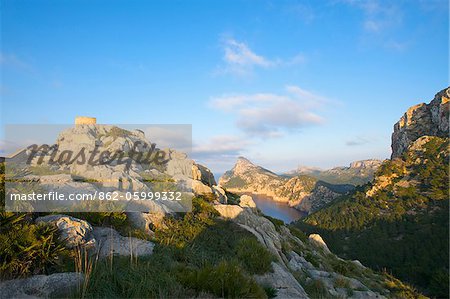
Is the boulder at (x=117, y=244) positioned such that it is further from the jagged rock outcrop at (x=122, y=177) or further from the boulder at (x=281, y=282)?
the boulder at (x=281, y=282)

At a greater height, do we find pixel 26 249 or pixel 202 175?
pixel 26 249

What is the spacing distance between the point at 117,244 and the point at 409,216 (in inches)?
2490

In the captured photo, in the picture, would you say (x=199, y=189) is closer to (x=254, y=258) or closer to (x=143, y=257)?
(x=254, y=258)

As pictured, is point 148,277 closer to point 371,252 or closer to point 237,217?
point 237,217

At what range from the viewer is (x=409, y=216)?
56.8 m

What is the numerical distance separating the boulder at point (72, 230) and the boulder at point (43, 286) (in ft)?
5.90

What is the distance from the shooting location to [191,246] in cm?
1068

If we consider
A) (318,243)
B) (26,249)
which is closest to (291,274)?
(26,249)

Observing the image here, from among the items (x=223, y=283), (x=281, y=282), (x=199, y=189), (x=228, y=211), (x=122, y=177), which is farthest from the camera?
(x=199, y=189)

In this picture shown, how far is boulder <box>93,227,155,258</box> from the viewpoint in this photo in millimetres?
8852

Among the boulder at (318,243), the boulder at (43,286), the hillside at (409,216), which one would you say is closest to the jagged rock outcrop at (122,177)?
the boulder at (43,286)

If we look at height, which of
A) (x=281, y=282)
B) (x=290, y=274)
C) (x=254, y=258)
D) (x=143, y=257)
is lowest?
(x=290, y=274)

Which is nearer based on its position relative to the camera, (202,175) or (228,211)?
(228,211)

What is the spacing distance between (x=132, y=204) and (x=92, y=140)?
32228 millimetres
